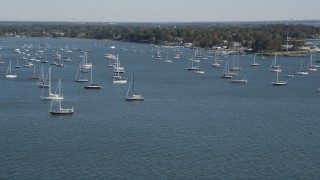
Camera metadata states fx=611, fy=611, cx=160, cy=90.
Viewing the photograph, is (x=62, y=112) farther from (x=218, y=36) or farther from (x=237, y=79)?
(x=218, y=36)

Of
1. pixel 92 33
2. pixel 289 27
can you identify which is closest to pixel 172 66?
pixel 289 27

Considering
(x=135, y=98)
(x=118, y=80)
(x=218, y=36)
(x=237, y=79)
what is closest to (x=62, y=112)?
(x=135, y=98)

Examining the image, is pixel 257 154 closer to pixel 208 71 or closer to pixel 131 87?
pixel 131 87

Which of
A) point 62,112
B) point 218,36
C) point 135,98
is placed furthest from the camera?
point 218,36

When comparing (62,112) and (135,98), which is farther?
(135,98)

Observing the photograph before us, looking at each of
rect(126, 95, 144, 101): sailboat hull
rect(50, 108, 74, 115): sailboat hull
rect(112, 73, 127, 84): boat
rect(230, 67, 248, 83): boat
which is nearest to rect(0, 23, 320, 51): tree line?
rect(230, 67, 248, 83): boat

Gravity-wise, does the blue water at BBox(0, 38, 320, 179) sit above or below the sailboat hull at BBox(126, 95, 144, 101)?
below

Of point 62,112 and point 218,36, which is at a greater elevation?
point 218,36

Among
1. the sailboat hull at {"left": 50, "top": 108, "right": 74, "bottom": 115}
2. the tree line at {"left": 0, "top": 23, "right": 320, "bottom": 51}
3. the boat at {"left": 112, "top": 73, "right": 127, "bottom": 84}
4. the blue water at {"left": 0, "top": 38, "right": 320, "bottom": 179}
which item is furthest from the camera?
the tree line at {"left": 0, "top": 23, "right": 320, "bottom": 51}

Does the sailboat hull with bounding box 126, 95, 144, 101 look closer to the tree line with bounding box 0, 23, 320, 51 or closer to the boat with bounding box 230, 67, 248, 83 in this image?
the boat with bounding box 230, 67, 248, 83

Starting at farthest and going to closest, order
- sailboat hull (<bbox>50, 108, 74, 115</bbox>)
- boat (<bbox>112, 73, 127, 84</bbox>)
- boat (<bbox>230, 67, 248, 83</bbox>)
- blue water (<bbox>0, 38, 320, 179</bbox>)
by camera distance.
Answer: boat (<bbox>230, 67, 248, 83</bbox>), boat (<bbox>112, 73, 127, 84</bbox>), sailboat hull (<bbox>50, 108, 74, 115</bbox>), blue water (<bbox>0, 38, 320, 179</bbox>)
